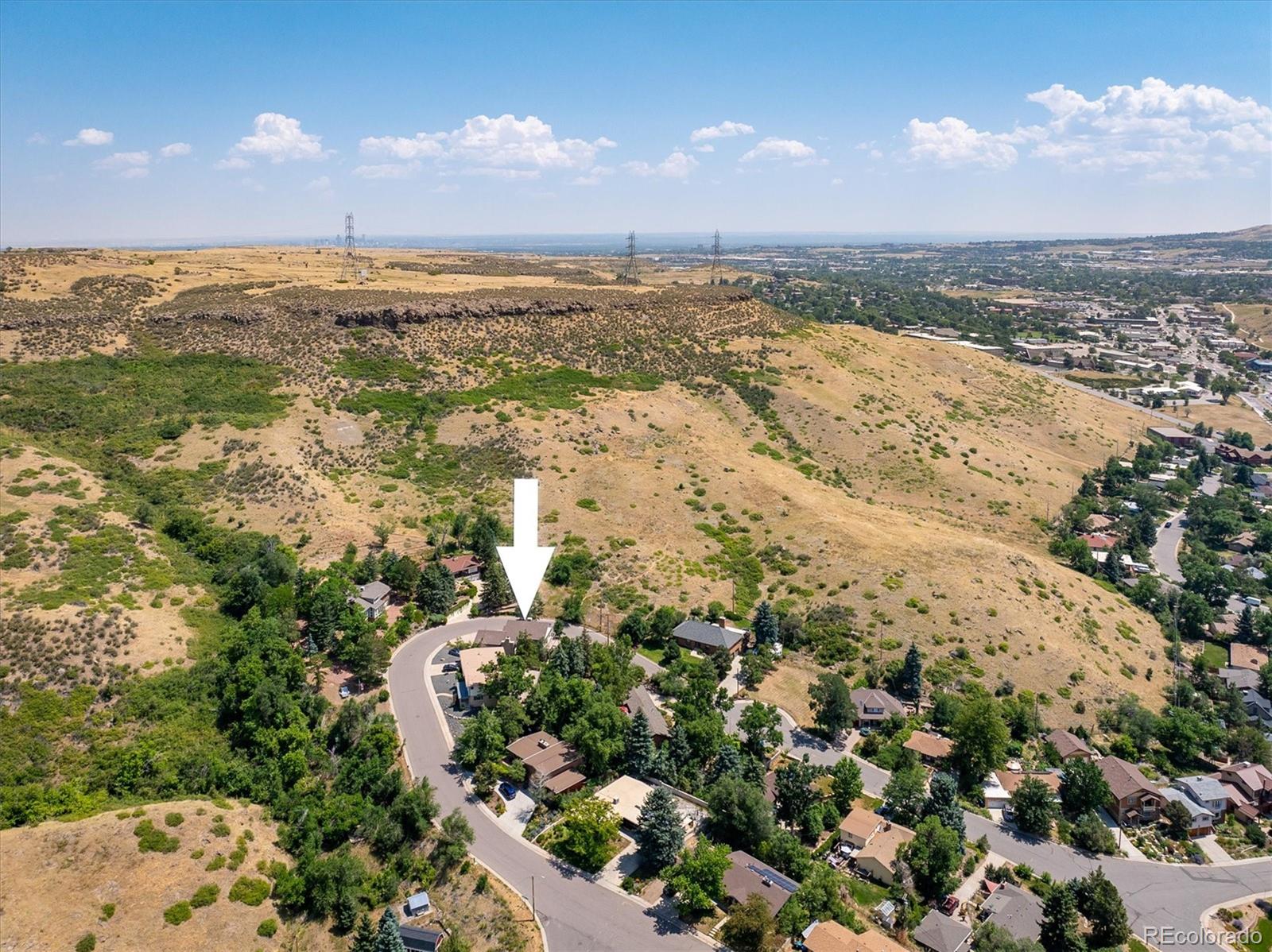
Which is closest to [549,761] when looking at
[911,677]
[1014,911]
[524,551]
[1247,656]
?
[524,551]

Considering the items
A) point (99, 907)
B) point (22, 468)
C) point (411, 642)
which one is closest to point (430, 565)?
point (411, 642)

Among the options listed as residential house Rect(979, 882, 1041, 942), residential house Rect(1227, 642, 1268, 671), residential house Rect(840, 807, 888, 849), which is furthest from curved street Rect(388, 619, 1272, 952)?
residential house Rect(1227, 642, 1268, 671)

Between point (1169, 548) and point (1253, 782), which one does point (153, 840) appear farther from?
point (1169, 548)

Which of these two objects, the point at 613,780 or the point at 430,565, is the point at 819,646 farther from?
the point at 430,565

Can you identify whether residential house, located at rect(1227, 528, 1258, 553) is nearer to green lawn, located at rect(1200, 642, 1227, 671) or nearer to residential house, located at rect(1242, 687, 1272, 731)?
green lawn, located at rect(1200, 642, 1227, 671)

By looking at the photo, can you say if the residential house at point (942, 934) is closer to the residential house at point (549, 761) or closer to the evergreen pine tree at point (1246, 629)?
the residential house at point (549, 761)

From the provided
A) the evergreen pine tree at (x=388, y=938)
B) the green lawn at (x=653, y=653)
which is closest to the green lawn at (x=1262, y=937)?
the green lawn at (x=653, y=653)
